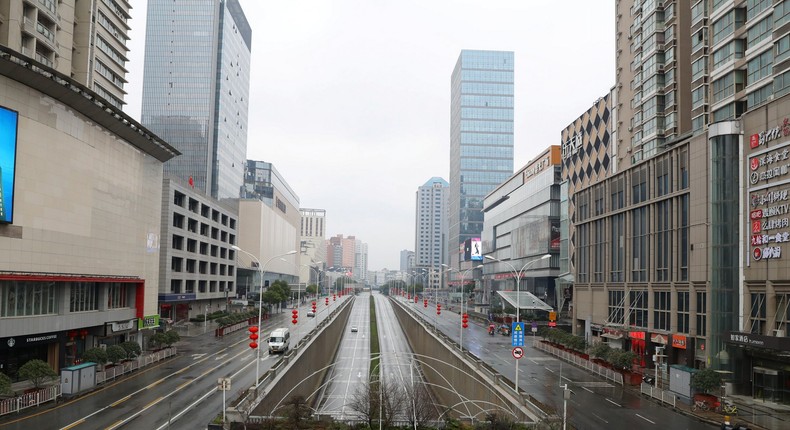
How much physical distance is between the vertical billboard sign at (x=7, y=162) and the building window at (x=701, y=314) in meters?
54.5

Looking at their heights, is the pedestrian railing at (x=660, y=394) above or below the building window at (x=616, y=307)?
below

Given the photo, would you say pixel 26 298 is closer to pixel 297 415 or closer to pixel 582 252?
pixel 297 415

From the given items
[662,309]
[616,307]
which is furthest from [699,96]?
[616,307]

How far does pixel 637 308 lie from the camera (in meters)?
63.7

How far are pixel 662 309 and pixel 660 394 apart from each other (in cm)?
1569

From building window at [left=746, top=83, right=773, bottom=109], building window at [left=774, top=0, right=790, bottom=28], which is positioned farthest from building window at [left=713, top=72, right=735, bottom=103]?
building window at [left=774, top=0, right=790, bottom=28]

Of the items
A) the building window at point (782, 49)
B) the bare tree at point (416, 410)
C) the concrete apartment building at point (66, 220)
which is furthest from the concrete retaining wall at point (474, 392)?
the building window at point (782, 49)

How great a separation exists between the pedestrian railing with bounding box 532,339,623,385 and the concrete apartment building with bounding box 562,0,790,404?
406 centimetres

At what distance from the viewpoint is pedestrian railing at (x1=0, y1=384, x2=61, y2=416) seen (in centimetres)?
3641

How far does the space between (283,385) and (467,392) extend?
1146 centimetres

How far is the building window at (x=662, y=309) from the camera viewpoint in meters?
57.1

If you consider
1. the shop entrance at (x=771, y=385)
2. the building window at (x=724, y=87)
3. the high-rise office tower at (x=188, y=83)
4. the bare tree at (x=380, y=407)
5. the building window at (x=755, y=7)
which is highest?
the high-rise office tower at (x=188, y=83)

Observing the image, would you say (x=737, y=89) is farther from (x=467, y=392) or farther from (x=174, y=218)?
(x=174, y=218)

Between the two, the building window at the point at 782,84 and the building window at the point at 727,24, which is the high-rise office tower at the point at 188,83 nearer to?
the building window at the point at 727,24
